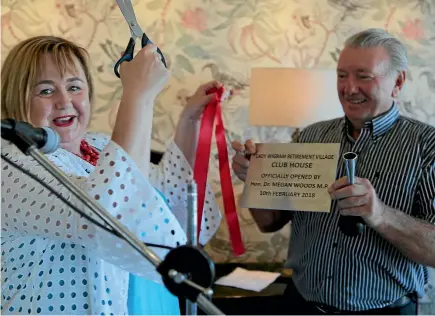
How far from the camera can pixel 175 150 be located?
128 centimetres

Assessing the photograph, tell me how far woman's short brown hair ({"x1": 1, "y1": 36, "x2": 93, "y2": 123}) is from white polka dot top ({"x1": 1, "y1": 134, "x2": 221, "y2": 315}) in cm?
12

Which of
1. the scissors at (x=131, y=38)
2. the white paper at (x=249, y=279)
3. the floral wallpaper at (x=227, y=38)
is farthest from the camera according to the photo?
the floral wallpaper at (x=227, y=38)

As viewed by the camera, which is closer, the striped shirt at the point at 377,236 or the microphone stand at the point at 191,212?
the microphone stand at the point at 191,212

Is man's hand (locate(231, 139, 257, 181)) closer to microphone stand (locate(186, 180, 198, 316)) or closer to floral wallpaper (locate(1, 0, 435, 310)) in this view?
microphone stand (locate(186, 180, 198, 316))

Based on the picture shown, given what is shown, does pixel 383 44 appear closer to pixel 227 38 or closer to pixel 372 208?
pixel 372 208

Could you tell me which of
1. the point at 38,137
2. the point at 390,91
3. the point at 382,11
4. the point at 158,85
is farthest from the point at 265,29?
the point at 38,137

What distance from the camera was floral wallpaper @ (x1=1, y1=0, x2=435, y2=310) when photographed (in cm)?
242

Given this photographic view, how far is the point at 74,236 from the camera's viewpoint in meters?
0.80

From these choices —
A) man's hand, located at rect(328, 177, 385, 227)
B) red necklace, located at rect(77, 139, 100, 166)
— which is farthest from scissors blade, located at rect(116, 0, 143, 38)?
man's hand, located at rect(328, 177, 385, 227)

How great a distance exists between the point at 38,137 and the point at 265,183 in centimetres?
86

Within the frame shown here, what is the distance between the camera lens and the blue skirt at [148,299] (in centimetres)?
103

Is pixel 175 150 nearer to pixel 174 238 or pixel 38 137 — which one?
pixel 174 238

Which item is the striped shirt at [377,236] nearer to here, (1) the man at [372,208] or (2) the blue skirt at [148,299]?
(1) the man at [372,208]

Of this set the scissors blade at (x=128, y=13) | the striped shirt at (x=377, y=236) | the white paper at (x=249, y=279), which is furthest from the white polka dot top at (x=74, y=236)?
the white paper at (x=249, y=279)
